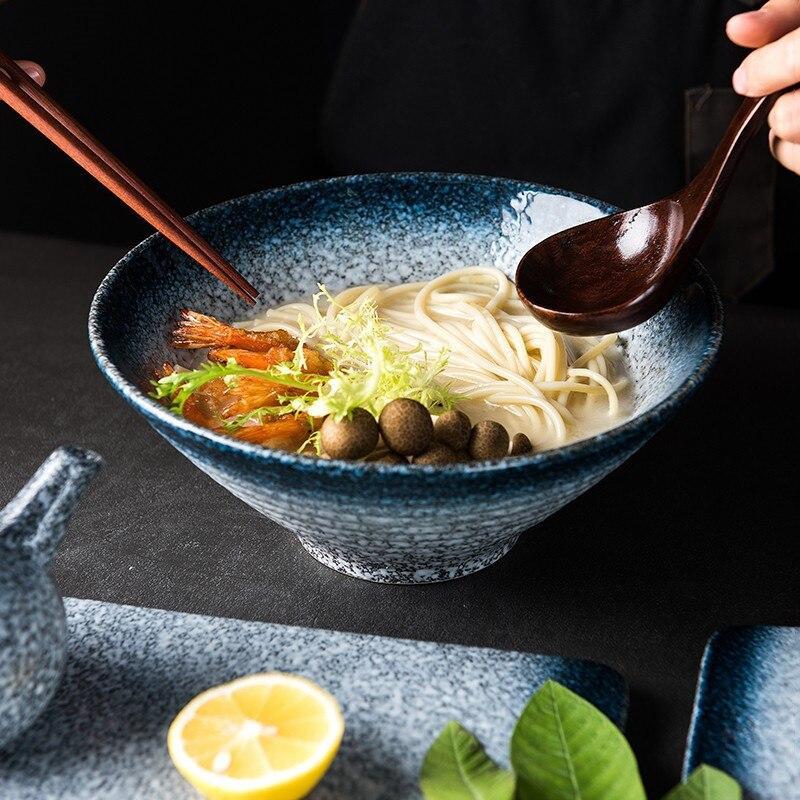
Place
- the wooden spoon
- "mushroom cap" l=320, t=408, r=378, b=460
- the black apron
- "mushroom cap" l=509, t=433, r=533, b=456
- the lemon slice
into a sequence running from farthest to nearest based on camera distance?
1. the black apron
2. the wooden spoon
3. "mushroom cap" l=509, t=433, r=533, b=456
4. "mushroom cap" l=320, t=408, r=378, b=460
5. the lemon slice

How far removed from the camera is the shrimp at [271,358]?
4.35 feet

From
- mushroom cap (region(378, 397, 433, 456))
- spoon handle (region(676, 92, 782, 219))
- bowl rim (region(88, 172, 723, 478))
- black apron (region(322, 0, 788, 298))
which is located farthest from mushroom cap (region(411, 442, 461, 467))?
black apron (region(322, 0, 788, 298))

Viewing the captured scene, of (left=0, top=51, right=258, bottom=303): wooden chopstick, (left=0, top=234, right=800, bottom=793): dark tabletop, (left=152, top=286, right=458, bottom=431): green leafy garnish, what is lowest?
(left=0, top=234, right=800, bottom=793): dark tabletop

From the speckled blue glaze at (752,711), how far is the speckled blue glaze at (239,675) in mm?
84

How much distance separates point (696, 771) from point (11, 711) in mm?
603

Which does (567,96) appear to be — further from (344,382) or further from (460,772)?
(460,772)

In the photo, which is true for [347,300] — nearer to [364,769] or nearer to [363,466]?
[363,466]

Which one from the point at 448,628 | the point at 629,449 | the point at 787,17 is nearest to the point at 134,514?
the point at 448,628

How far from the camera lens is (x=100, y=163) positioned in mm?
1335

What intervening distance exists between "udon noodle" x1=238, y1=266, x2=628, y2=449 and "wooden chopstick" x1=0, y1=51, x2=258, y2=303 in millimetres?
152

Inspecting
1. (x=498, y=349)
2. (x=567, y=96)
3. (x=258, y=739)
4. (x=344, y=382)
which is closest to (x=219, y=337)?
(x=344, y=382)

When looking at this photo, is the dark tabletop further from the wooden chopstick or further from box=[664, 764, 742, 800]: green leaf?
the wooden chopstick

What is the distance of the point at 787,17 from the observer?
4.50 ft

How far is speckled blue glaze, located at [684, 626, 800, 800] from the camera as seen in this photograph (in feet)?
3.10
